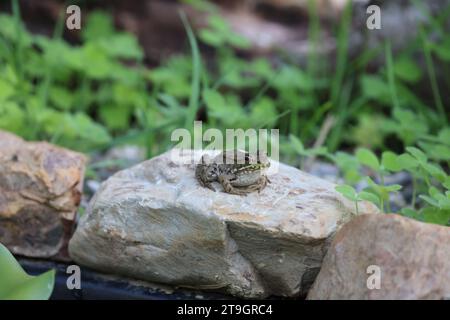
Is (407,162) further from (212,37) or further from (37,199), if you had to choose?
(212,37)

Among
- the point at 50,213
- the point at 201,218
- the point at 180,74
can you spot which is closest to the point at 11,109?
the point at 50,213

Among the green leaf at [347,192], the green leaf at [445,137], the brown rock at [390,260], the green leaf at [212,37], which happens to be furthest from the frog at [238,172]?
the green leaf at [212,37]

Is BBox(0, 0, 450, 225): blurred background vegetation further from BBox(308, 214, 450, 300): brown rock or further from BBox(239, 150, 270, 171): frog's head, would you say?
BBox(308, 214, 450, 300): brown rock

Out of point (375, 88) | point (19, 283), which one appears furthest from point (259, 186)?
point (375, 88)

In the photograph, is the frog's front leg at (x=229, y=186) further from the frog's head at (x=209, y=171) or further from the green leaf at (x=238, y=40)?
the green leaf at (x=238, y=40)

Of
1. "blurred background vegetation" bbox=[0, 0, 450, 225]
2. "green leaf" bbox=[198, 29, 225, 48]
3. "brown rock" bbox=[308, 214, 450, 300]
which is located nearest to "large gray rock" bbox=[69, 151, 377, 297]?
"brown rock" bbox=[308, 214, 450, 300]
